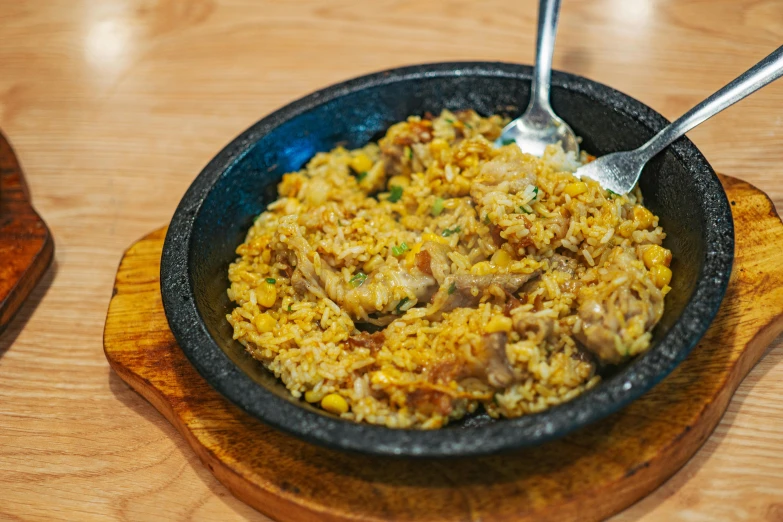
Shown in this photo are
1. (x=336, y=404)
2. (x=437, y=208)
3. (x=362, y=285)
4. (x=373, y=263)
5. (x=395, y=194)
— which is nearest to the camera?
(x=336, y=404)

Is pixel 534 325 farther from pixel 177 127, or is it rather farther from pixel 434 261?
pixel 177 127

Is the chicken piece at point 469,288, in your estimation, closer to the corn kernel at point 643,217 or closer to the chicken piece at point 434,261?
the chicken piece at point 434,261

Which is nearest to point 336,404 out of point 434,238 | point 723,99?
point 434,238

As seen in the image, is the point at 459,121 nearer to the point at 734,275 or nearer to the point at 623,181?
the point at 623,181

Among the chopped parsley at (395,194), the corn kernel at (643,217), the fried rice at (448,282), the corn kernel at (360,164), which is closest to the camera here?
the fried rice at (448,282)

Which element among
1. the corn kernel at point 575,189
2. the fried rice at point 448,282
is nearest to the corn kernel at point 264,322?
the fried rice at point 448,282

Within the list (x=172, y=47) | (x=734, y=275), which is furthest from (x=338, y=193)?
(x=172, y=47)

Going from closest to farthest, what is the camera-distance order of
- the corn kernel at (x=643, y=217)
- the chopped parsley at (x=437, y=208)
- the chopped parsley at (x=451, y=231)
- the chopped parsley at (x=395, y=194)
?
the corn kernel at (x=643, y=217) → the chopped parsley at (x=451, y=231) → the chopped parsley at (x=437, y=208) → the chopped parsley at (x=395, y=194)
